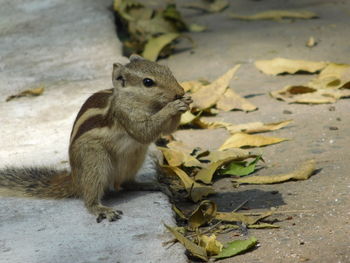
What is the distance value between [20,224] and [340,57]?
3560 millimetres

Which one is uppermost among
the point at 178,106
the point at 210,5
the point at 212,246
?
the point at 178,106

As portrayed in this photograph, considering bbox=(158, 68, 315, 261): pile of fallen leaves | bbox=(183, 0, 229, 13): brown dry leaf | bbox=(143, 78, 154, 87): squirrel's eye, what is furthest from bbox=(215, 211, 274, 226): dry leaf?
bbox=(183, 0, 229, 13): brown dry leaf

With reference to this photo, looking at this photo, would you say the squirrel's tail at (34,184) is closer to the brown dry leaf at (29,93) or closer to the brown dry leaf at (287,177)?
the brown dry leaf at (287,177)

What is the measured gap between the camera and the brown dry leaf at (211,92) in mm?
5672

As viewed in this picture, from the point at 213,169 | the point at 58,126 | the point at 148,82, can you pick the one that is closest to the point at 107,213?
the point at 148,82

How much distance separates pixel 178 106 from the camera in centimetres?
397

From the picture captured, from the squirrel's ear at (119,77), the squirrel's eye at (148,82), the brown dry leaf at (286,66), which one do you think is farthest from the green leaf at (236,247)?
the brown dry leaf at (286,66)

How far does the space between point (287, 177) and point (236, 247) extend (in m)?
0.91

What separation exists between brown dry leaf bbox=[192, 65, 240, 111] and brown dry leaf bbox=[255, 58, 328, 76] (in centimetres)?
57

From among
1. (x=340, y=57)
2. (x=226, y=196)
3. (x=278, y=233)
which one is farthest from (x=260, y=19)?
(x=278, y=233)

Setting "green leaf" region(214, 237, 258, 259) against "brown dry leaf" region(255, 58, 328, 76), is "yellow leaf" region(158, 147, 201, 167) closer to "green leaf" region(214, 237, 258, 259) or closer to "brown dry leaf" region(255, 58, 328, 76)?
"green leaf" region(214, 237, 258, 259)

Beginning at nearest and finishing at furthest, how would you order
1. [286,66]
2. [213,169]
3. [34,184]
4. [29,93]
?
[34,184] < [213,169] < [29,93] < [286,66]

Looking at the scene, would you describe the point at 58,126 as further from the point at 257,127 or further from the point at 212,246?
the point at 212,246

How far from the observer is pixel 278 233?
367 cm
